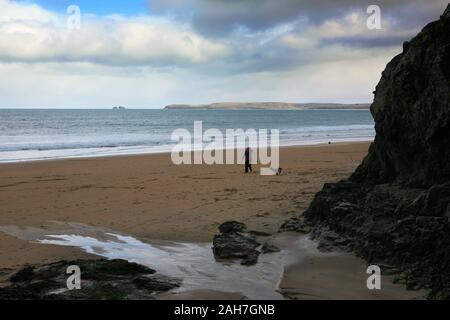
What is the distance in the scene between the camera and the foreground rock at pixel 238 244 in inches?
339

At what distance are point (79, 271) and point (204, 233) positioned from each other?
13.1ft

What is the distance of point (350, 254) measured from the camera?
8.30 m

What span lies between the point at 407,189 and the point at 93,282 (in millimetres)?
5765

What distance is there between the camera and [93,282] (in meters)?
6.74

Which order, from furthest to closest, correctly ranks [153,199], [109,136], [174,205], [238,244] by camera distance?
[109,136], [153,199], [174,205], [238,244]

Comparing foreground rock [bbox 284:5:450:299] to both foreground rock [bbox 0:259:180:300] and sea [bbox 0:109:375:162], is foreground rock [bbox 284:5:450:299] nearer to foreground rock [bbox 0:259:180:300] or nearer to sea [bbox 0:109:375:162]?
foreground rock [bbox 0:259:180:300]

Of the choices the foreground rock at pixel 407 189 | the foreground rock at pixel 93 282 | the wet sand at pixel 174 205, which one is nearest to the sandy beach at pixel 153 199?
the wet sand at pixel 174 205

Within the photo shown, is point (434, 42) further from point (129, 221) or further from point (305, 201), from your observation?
point (129, 221)

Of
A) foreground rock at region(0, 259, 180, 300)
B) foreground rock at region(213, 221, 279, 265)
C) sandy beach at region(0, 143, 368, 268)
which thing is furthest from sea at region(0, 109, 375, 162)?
foreground rock at region(0, 259, 180, 300)

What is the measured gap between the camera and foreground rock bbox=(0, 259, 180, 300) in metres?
6.23

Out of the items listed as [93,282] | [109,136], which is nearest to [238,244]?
A: [93,282]

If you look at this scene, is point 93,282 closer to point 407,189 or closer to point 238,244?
point 238,244
